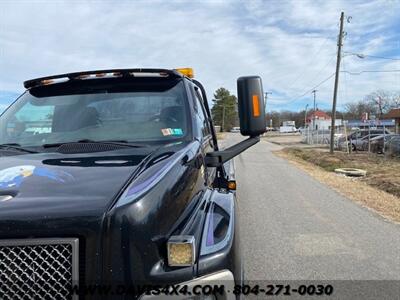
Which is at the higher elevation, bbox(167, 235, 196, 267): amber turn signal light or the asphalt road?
bbox(167, 235, 196, 267): amber turn signal light

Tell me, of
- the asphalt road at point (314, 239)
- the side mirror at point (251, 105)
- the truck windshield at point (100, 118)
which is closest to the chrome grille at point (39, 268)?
the truck windshield at point (100, 118)

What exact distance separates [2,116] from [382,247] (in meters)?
4.90

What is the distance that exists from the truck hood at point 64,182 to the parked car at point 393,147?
22.8 metres

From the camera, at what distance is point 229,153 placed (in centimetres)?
310

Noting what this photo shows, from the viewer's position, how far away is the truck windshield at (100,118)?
3.02 m

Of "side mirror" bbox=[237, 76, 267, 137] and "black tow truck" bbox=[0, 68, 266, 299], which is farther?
"side mirror" bbox=[237, 76, 267, 137]

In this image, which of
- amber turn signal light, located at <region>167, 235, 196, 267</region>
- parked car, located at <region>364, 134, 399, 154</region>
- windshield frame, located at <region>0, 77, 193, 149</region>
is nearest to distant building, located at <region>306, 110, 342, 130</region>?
parked car, located at <region>364, 134, 399, 154</region>

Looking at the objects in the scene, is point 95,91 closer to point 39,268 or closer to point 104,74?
point 104,74

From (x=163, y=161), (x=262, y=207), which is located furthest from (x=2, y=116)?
(x=262, y=207)

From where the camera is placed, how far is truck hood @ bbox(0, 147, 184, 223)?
178 cm

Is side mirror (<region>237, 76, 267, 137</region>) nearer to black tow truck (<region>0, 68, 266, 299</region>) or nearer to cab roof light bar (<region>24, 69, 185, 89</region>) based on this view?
black tow truck (<region>0, 68, 266, 299</region>)

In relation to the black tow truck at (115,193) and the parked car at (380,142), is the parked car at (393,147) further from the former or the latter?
the black tow truck at (115,193)

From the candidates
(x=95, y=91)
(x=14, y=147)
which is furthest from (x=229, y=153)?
(x=14, y=147)

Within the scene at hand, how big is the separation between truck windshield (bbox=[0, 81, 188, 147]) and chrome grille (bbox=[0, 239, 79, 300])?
4.14 feet
